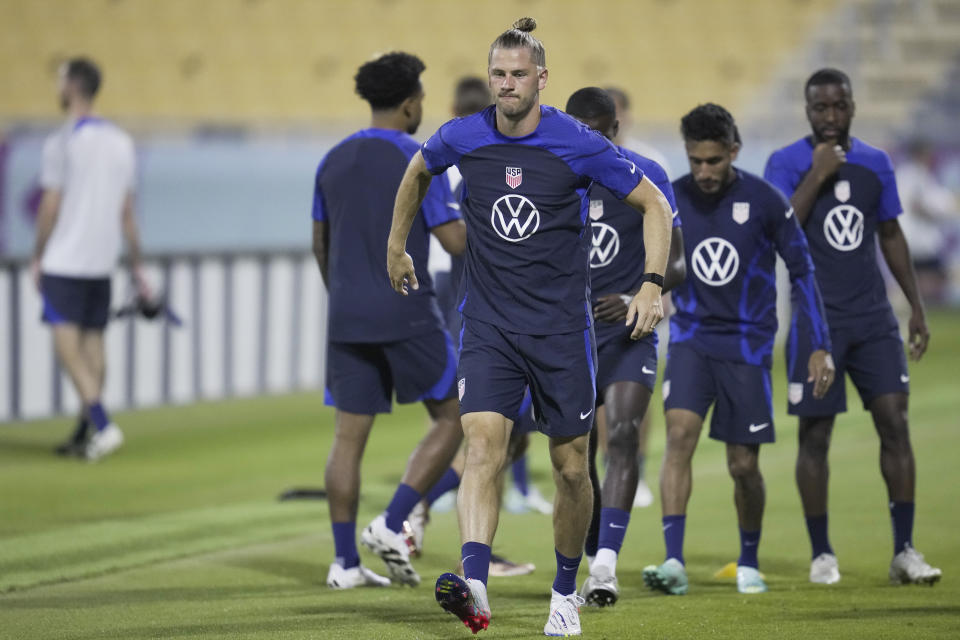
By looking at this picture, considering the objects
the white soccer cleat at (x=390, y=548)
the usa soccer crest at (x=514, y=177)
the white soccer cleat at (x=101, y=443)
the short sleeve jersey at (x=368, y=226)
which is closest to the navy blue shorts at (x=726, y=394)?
the short sleeve jersey at (x=368, y=226)

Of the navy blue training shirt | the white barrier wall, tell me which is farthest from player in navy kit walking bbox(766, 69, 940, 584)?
the white barrier wall

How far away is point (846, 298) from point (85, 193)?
6228 millimetres

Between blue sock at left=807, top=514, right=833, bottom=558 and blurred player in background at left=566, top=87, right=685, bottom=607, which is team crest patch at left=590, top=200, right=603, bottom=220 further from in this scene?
blue sock at left=807, top=514, right=833, bottom=558

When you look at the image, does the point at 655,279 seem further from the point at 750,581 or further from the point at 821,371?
the point at 750,581

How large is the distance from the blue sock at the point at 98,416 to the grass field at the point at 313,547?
0.98 feet

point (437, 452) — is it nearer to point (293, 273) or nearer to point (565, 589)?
point (565, 589)

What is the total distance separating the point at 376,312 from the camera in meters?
6.20

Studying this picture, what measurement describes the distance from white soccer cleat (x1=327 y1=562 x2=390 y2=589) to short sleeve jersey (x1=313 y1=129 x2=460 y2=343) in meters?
1.01

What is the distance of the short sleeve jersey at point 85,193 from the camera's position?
34.0 feet

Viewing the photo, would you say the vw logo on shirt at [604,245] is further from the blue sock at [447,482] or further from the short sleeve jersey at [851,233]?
the blue sock at [447,482]

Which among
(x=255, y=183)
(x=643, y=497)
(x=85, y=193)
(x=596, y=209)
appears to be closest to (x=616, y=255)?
(x=596, y=209)

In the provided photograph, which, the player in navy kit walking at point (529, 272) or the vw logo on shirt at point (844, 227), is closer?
the player in navy kit walking at point (529, 272)

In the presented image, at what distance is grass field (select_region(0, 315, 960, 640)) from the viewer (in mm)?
5281

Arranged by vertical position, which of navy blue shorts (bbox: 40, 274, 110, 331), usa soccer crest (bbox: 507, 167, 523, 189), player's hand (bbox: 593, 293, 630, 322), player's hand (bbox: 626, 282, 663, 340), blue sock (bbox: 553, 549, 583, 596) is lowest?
blue sock (bbox: 553, 549, 583, 596)
